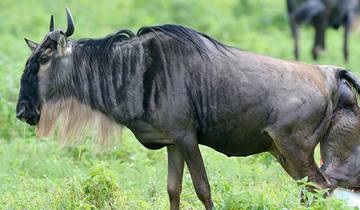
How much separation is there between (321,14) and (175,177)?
34.3ft

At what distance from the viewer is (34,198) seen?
7.10 metres

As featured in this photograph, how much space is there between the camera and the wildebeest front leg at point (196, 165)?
634 centimetres

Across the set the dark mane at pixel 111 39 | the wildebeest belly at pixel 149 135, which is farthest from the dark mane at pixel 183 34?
the wildebeest belly at pixel 149 135

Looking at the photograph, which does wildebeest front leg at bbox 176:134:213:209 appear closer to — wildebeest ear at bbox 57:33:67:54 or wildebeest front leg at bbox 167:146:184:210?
wildebeest front leg at bbox 167:146:184:210

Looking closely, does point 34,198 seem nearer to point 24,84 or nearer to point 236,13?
point 24,84

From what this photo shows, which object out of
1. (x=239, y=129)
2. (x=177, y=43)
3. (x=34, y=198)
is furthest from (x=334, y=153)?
(x=34, y=198)

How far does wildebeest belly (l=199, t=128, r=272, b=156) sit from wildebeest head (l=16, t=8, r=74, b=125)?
1152 mm

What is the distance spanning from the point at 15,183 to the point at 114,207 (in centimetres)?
130

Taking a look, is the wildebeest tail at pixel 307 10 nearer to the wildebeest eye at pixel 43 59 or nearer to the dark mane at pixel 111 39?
the dark mane at pixel 111 39

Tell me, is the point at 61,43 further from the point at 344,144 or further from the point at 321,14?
the point at 321,14

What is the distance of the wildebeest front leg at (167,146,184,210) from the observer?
666cm

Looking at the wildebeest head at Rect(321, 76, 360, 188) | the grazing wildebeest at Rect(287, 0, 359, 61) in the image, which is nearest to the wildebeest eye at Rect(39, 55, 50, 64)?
the wildebeest head at Rect(321, 76, 360, 188)

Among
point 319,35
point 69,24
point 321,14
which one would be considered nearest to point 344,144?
point 69,24

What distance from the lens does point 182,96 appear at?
636 cm
